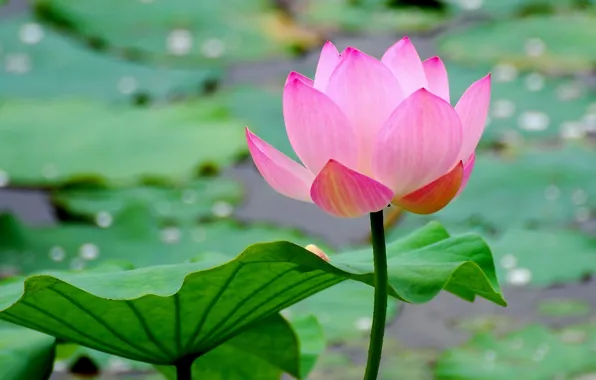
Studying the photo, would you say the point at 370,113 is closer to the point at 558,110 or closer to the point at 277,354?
the point at 277,354

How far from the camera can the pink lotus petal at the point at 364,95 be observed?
1.69ft

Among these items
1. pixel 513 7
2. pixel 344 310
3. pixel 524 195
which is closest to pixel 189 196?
pixel 344 310

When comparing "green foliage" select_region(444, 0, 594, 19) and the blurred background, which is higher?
"green foliage" select_region(444, 0, 594, 19)

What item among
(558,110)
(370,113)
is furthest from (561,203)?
(370,113)

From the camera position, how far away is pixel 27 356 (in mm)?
658

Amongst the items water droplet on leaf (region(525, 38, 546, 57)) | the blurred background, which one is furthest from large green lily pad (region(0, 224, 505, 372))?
water droplet on leaf (region(525, 38, 546, 57))

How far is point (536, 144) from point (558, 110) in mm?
165

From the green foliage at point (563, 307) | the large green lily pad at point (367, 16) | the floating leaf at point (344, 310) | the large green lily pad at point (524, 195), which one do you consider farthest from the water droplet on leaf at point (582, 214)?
the large green lily pad at point (367, 16)

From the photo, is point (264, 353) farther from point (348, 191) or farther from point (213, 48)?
point (213, 48)

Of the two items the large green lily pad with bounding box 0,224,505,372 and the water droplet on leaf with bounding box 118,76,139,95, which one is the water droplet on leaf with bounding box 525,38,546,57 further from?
the large green lily pad with bounding box 0,224,505,372

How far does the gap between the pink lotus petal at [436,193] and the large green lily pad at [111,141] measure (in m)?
0.95

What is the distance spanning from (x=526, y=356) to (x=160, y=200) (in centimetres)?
58

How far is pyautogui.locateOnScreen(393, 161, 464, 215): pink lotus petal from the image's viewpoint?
1.68 feet

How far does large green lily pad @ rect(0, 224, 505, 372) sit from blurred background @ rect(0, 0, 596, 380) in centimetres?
13
